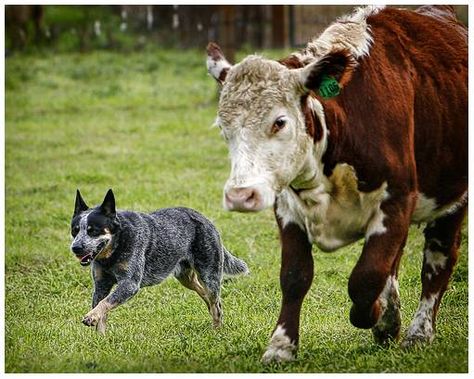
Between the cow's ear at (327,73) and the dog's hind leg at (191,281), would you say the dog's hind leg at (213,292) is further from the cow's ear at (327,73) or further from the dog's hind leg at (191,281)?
the cow's ear at (327,73)

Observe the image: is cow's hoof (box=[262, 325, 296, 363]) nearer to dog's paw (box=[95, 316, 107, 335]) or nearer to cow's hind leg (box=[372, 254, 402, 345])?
cow's hind leg (box=[372, 254, 402, 345])

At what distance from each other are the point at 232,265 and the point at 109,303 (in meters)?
1.12

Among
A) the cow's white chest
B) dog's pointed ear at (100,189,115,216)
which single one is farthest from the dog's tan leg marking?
the cow's white chest

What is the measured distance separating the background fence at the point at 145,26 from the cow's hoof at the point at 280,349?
47.0 ft

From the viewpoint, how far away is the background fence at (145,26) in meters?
20.7

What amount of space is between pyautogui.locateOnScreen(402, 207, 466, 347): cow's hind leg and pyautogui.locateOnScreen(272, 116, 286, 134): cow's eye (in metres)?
1.75

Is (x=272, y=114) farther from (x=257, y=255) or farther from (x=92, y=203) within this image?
(x=92, y=203)

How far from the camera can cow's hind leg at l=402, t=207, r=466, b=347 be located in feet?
20.1

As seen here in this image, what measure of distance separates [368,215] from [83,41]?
56.5 feet

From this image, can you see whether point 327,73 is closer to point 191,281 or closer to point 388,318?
point 388,318

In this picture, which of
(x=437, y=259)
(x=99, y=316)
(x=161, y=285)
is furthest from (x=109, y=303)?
(x=437, y=259)

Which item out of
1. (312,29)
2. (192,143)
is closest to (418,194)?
(192,143)

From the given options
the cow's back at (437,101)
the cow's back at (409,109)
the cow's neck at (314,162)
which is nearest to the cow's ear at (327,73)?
the cow's neck at (314,162)

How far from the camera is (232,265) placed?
6.90m
